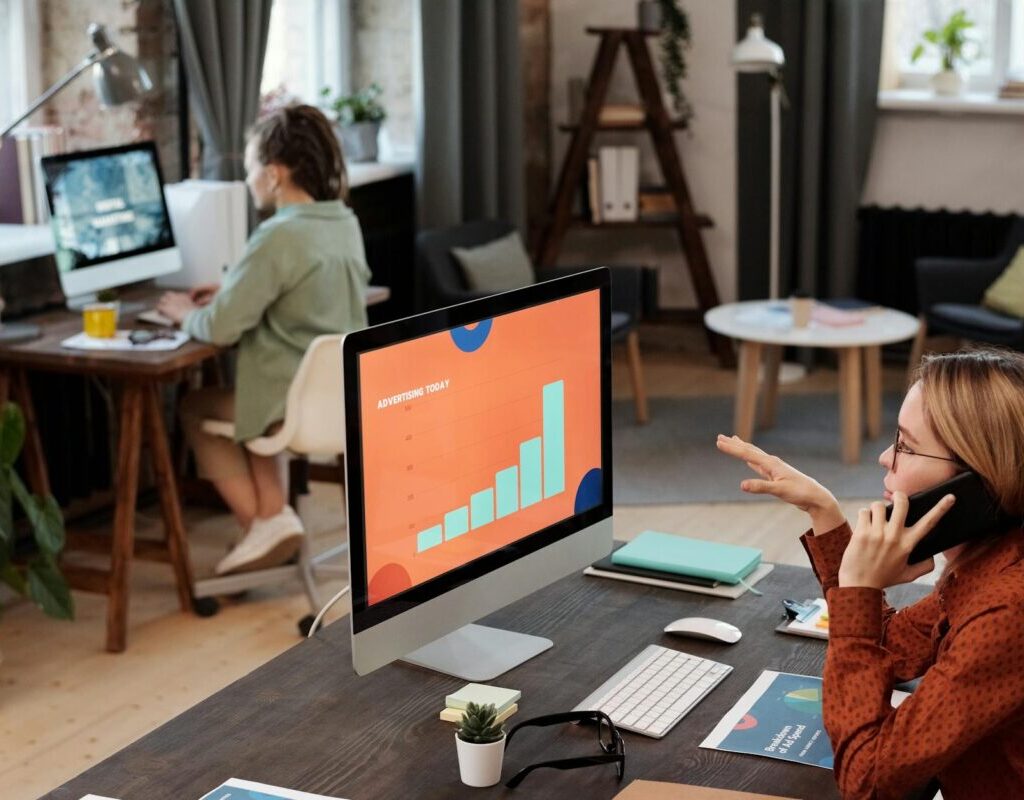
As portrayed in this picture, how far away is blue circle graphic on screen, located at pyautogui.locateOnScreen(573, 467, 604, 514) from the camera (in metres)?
2.04

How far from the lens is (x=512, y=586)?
1930 mm

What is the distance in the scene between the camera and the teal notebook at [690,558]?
2.16m

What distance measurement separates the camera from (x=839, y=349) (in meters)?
5.32

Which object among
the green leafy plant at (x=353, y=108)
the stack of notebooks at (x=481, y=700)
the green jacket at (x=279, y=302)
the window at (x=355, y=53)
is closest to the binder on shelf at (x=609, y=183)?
the window at (x=355, y=53)

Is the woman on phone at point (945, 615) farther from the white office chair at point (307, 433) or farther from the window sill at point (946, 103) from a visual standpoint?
the window sill at point (946, 103)

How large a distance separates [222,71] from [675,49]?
2550mm

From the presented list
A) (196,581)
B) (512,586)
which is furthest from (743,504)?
(512,586)

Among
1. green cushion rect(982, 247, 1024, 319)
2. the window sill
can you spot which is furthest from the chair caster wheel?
the window sill

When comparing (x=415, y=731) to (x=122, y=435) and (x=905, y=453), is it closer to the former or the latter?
(x=905, y=453)

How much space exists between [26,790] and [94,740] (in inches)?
8.9

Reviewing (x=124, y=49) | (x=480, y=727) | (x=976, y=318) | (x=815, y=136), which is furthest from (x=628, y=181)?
(x=480, y=727)

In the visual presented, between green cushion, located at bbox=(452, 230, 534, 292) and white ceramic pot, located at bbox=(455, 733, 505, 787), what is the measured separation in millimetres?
3897

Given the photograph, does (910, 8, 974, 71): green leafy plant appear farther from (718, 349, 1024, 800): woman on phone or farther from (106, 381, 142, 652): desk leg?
(718, 349, 1024, 800): woman on phone

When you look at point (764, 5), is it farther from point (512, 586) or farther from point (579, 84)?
point (512, 586)
